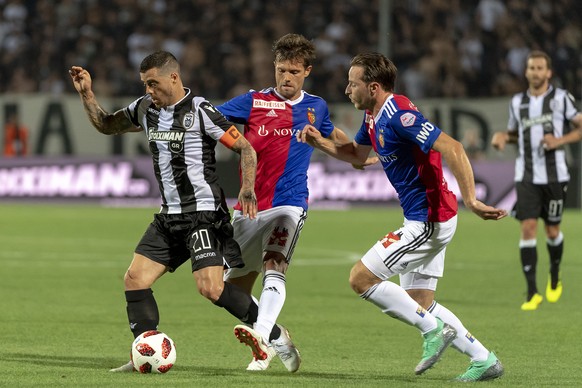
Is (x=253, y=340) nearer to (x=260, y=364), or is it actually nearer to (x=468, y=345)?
(x=260, y=364)

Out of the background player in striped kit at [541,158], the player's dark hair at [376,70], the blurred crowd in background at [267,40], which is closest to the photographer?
the player's dark hair at [376,70]

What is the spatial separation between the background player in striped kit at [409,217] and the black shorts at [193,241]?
0.80 metres

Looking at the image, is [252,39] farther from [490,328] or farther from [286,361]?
[286,361]

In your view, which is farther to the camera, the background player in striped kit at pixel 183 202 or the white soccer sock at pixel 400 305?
the background player in striped kit at pixel 183 202

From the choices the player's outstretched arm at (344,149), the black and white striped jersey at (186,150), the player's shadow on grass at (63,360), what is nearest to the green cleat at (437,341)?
the player's outstretched arm at (344,149)

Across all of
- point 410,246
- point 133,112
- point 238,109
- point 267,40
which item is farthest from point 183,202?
point 267,40

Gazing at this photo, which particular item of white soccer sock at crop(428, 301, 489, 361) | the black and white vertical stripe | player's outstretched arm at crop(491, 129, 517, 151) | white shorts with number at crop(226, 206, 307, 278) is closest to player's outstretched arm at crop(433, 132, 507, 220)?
the black and white vertical stripe

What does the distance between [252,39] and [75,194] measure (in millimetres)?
4794

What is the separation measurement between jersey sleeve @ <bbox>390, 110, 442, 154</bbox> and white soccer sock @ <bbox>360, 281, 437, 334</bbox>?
76 centimetres

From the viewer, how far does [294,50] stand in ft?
24.7

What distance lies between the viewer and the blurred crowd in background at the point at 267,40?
78.0 feet

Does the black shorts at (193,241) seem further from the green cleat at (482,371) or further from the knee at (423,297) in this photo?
the green cleat at (482,371)

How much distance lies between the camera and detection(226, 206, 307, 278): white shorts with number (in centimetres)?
756

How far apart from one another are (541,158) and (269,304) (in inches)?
199
